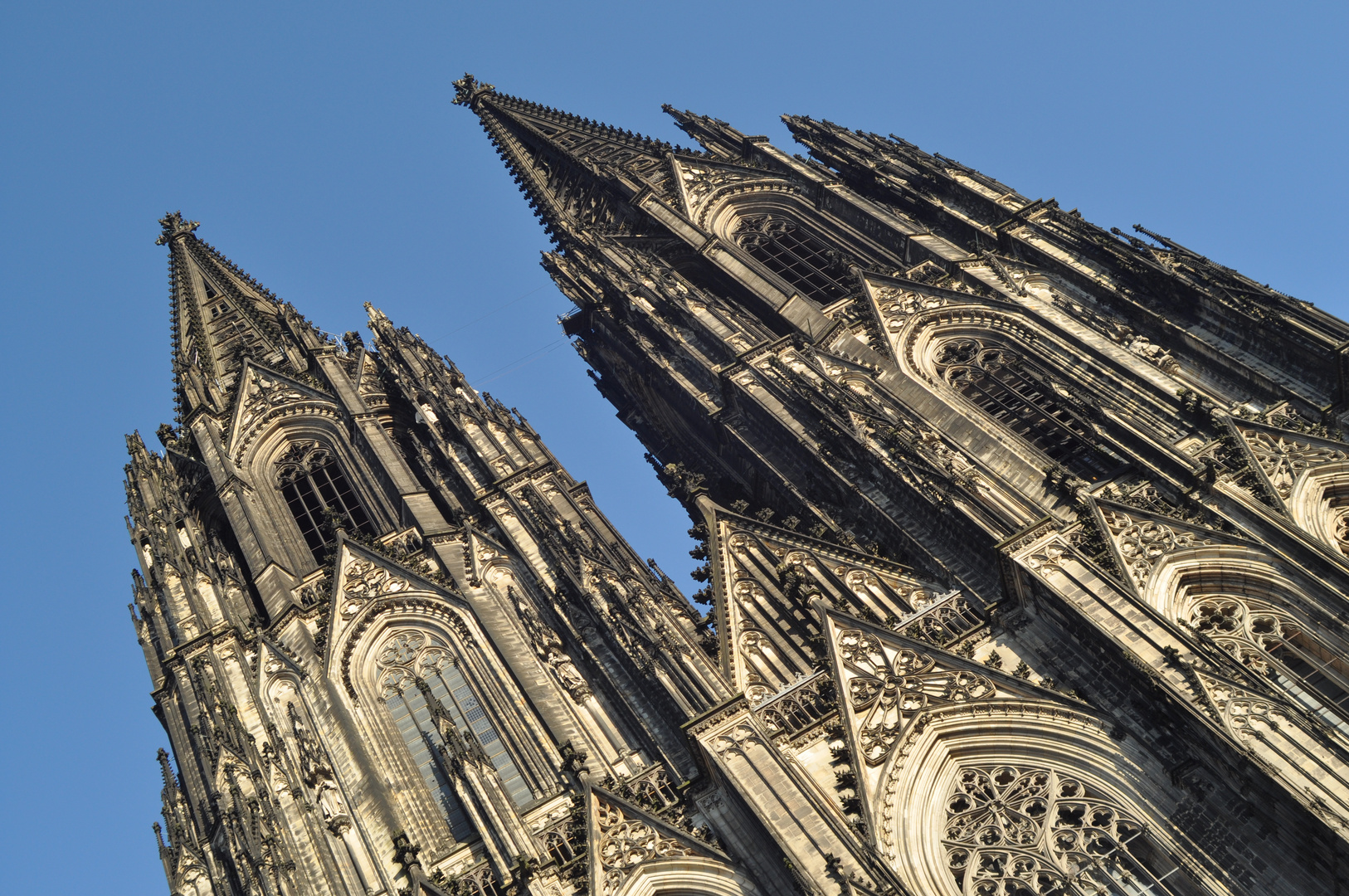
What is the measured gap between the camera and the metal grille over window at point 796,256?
117ft

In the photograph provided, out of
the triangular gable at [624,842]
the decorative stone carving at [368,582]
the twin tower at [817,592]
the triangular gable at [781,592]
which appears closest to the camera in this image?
the twin tower at [817,592]

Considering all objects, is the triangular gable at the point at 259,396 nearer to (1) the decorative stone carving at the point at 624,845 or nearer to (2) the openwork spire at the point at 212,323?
(2) the openwork spire at the point at 212,323

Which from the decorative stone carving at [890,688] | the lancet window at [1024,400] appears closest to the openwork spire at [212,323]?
the lancet window at [1024,400]

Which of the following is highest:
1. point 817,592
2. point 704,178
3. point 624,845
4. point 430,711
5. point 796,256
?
point 704,178

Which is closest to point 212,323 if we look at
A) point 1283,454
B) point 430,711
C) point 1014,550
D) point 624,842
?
point 430,711

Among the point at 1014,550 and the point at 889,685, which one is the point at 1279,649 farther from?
the point at 889,685

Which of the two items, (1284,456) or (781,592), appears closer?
(1284,456)

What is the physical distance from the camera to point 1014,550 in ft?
76.3

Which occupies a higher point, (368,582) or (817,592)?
(368,582)

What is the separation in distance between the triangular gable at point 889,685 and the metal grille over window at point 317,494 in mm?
15394

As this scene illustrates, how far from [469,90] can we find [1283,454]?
118 feet

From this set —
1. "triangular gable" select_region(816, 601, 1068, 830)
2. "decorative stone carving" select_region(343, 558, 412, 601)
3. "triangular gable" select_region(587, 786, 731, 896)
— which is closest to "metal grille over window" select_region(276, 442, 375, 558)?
"decorative stone carving" select_region(343, 558, 412, 601)

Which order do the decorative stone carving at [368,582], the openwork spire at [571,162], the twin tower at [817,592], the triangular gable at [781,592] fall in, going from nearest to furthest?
the twin tower at [817,592] < the triangular gable at [781,592] < the decorative stone carving at [368,582] < the openwork spire at [571,162]

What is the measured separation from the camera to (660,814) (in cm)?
2272
